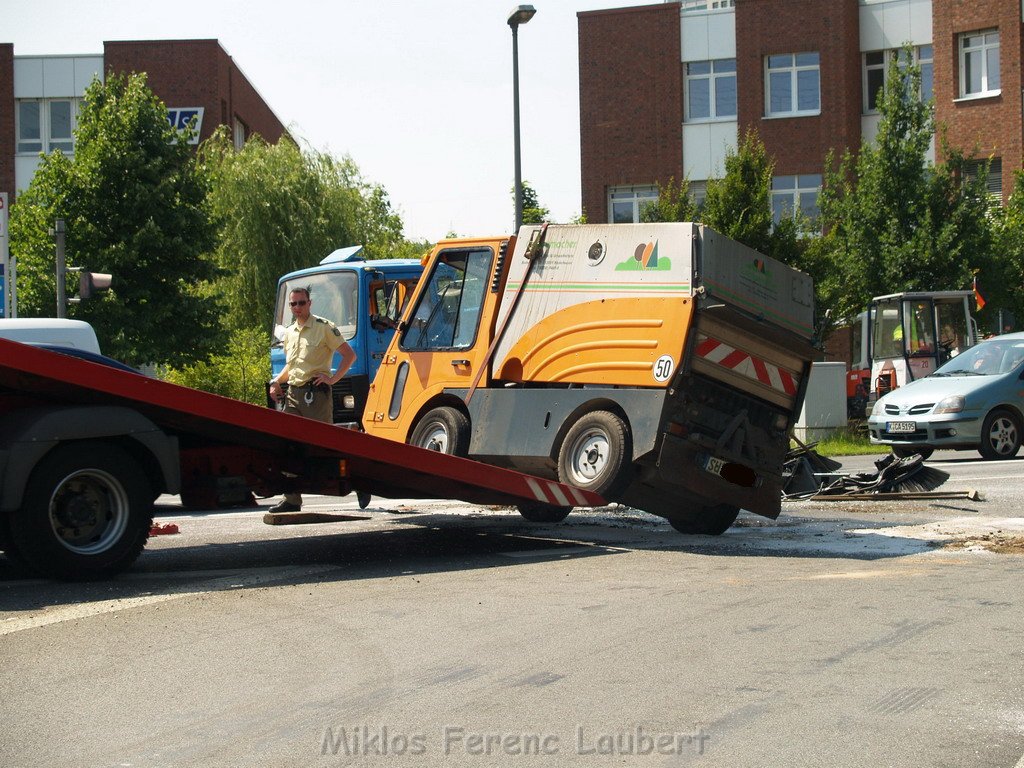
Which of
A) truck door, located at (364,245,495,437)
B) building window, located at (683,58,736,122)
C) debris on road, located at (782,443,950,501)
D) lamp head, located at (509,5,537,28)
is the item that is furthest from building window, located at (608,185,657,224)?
truck door, located at (364,245,495,437)

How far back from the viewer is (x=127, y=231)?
91.6 ft

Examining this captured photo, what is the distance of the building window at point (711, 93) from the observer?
4162 cm

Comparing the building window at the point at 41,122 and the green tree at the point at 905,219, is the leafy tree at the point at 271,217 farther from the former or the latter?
the green tree at the point at 905,219

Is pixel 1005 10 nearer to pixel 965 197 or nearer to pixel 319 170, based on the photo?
pixel 965 197

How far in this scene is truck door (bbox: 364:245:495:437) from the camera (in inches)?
457

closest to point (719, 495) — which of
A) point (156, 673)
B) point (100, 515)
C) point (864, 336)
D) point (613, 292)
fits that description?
point (613, 292)

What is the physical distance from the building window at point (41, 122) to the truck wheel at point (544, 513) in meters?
39.4

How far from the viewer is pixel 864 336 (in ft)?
93.9

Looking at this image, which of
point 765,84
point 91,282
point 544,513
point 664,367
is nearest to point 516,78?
point 91,282

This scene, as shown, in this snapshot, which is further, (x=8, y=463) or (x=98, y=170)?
(x=98, y=170)

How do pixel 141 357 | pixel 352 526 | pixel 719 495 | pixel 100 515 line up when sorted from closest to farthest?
pixel 100 515
pixel 719 495
pixel 352 526
pixel 141 357

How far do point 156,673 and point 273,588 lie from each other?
89.9 inches

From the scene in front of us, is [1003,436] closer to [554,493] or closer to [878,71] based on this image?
[554,493]

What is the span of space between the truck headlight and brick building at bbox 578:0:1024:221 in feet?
71.4
